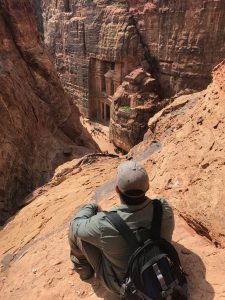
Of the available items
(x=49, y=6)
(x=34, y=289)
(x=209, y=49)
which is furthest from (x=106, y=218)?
(x=49, y=6)

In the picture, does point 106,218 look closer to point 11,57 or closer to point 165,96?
point 11,57

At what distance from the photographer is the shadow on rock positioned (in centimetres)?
288

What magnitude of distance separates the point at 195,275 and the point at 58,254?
178 cm

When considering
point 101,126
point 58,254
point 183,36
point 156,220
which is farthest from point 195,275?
point 101,126

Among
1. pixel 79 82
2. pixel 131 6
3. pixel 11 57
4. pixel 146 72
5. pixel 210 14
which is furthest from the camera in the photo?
pixel 79 82

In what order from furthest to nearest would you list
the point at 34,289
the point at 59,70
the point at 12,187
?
the point at 59,70 < the point at 12,187 < the point at 34,289

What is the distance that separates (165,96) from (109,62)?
4808 millimetres

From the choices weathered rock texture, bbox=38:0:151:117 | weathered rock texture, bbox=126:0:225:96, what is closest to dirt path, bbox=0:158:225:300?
weathered rock texture, bbox=126:0:225:96

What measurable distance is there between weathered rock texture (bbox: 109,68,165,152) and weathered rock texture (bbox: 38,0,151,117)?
240 cm

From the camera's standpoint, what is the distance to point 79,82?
2423cm

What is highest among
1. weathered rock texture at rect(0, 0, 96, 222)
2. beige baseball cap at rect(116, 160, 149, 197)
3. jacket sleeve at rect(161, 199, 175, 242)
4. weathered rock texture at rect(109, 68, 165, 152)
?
beige baseball cap at rect(116, 160, 149, 197)

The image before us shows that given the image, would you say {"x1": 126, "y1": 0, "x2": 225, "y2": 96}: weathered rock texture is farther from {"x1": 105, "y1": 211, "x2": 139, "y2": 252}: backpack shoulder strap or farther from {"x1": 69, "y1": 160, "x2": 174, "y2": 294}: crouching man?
{"x1": 105, "y1": 211, "x2": 139, "y2": 252}: backpack shoulder strap

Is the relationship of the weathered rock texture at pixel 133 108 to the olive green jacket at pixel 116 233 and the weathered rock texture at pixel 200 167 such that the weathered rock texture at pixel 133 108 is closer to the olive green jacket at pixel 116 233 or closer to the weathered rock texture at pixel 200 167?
the weathered rock texture at pixel 200 167

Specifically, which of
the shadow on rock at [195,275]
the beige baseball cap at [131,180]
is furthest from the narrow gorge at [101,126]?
the beige baseball cap at [131,180]
